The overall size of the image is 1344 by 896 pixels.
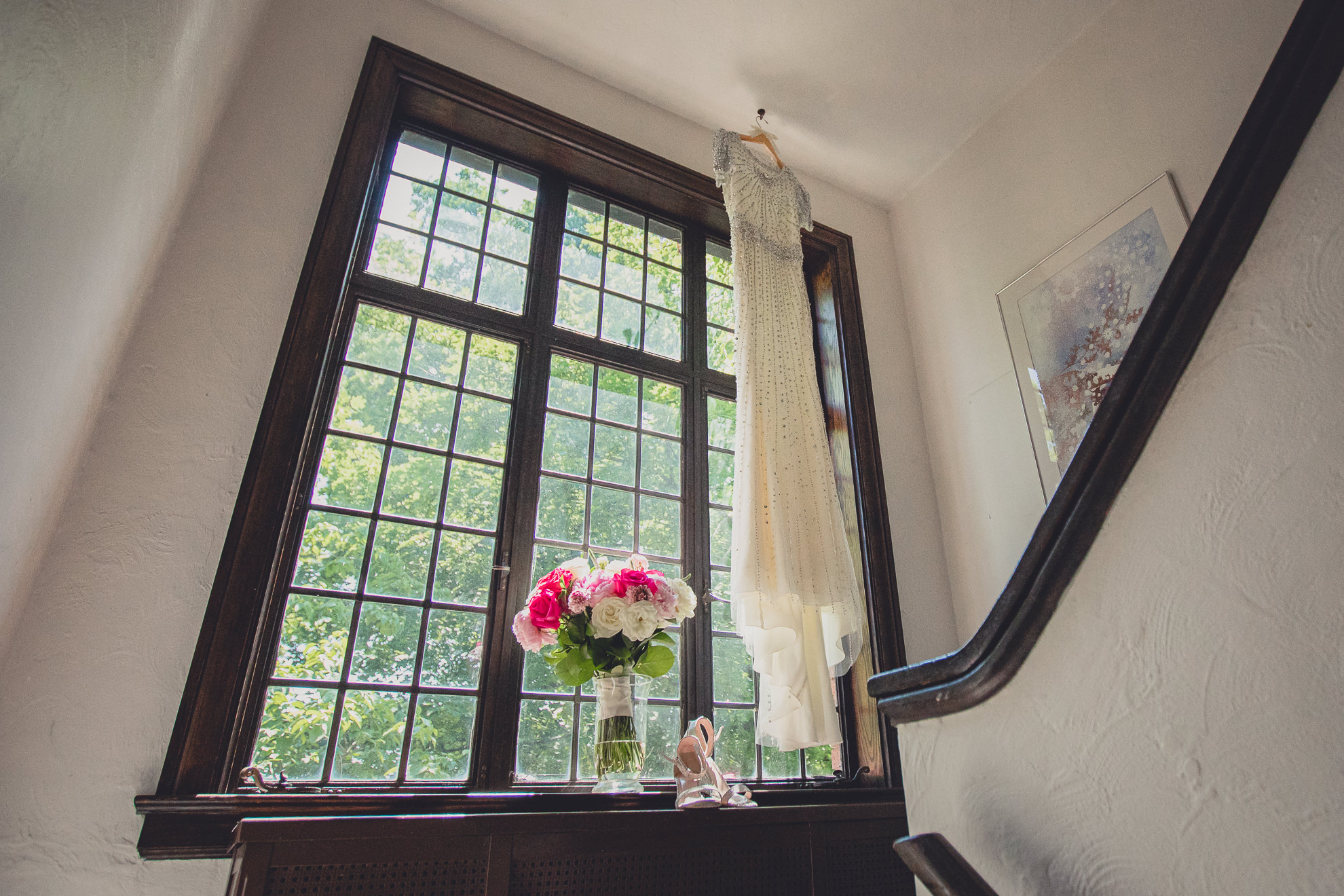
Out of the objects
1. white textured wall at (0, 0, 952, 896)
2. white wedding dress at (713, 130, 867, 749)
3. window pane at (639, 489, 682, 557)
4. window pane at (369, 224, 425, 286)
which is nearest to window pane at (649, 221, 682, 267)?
white wedding dress at (713, 130, 867, 749)

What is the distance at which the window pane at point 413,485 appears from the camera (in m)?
2.37

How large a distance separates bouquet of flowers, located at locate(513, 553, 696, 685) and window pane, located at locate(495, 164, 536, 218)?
161 cm

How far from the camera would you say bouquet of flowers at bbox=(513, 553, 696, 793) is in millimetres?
2109

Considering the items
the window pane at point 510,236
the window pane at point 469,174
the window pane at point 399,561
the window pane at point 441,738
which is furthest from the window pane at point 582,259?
the window pane at point 441,738

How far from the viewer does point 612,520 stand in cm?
271

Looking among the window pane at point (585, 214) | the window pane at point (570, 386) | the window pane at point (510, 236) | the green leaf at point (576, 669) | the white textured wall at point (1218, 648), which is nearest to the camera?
the white textured wall at point (1218, 648)

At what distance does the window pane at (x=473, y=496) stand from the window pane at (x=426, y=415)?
0.36 feet

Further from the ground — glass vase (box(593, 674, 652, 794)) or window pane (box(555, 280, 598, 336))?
window pane (box(555, 280, 598, 336))

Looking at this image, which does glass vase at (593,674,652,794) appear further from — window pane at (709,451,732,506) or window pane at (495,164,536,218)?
window pane at (495,164,536,218)

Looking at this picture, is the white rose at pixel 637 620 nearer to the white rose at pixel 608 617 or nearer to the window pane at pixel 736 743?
the white rose at pixel 608 617

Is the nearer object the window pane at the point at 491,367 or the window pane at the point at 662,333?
the window pane at the point at 491,367

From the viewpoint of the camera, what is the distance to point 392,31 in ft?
9.34

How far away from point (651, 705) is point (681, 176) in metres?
2.18

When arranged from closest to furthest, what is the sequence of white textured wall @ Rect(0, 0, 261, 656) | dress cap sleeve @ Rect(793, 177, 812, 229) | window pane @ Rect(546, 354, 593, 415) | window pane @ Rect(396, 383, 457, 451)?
white textured wall @ Rect(0, 0, 261, 656), window pane @ Rect(396, 383, 457, 451), window pane @ Rect(546, 354, 593, 415), dress cap sleeve @ Rect(793, 177, 812, 229)
